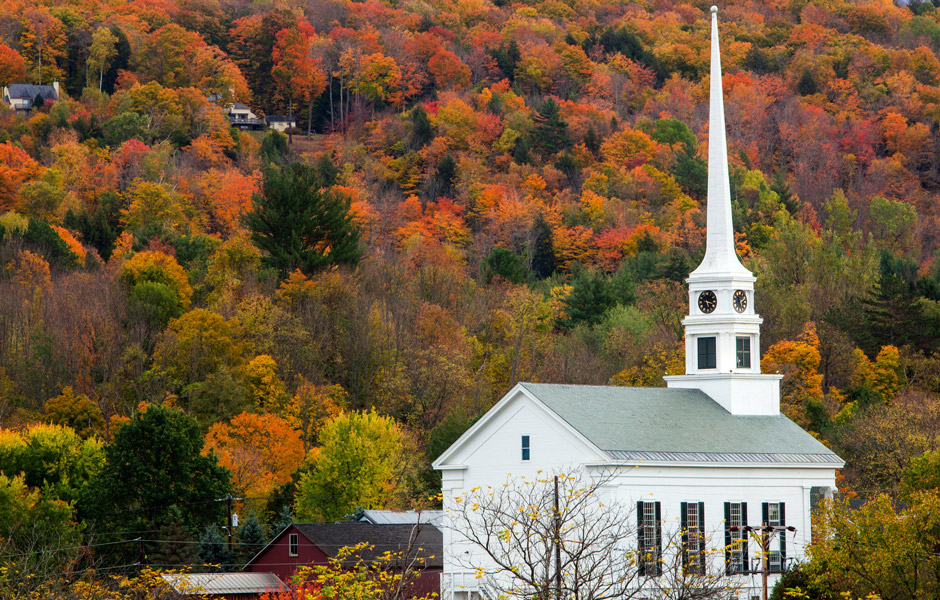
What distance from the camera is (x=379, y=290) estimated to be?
102 meters

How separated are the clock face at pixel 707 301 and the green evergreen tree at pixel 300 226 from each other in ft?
148

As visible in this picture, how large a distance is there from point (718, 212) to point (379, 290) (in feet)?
143

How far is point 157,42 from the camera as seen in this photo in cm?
19575

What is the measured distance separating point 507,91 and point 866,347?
11399 centimetres

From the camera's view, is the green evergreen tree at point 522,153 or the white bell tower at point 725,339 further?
the green evergreen tree at point 522,153

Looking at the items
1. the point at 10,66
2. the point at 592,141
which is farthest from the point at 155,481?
the point at 10,66

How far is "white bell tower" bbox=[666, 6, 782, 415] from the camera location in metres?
57.8

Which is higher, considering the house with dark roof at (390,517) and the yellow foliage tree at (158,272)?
the yellow foliage tree at (158,272)

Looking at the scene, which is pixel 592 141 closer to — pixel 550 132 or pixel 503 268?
pixel 550 132

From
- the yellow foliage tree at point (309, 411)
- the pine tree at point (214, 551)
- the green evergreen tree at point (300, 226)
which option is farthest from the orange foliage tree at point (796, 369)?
the green evergreen tree at point (300, 226)

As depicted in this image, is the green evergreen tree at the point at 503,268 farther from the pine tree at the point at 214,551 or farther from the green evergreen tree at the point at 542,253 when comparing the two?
the pine tree at the point at 214,551

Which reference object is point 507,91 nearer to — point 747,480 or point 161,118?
point 161,118

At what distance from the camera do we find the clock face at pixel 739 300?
193ft

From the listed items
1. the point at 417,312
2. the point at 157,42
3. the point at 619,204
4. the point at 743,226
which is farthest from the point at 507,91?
the point at 417,312
